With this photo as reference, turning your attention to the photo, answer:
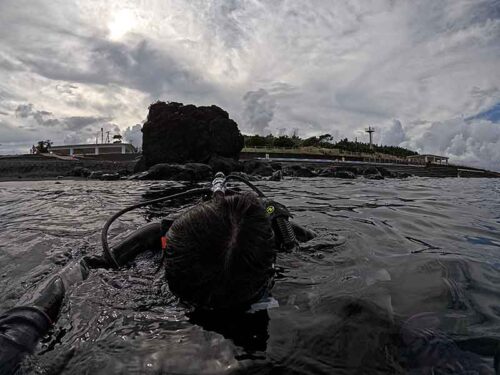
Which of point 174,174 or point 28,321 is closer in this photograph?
point 28,321

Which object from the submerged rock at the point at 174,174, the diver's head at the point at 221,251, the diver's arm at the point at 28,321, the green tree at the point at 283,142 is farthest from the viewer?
the green tree at the point at 283,142

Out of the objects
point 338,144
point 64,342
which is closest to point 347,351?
point 64,342

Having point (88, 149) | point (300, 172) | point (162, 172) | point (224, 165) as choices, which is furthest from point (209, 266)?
point (88, 149)

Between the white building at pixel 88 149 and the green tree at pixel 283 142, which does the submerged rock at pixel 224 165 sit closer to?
the green tree at pixel 283 142

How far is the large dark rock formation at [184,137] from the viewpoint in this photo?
1316 inches

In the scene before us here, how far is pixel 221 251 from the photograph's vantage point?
1317 millimetres

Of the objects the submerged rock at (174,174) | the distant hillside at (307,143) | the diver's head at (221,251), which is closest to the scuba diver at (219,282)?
the diver's head at (221,251)

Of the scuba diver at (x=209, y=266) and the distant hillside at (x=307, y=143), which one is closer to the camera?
the scuba diver at (x=209, y=266)

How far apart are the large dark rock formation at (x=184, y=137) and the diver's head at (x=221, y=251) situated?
3217 cm

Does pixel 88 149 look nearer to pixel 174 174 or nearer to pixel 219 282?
pixel 174 174

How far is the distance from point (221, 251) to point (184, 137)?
3416cm

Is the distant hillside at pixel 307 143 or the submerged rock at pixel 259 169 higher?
the distant hillside at pixel 307 143

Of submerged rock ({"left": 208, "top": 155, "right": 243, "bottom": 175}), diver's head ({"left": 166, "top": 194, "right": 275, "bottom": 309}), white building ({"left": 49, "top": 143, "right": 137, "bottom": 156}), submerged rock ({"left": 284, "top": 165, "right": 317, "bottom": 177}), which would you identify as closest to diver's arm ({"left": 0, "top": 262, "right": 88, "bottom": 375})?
diver's head ({"left": 166, "top": 194, "right": 275, "bottom": 309})

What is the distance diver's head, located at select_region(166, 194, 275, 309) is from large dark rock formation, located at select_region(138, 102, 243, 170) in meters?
32.2
